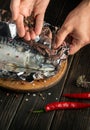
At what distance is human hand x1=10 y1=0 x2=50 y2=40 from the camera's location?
1081mm

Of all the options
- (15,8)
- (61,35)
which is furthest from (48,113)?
(15,8)

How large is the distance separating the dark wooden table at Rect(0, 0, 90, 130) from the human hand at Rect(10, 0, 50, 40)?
20 centimetres

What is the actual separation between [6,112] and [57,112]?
0.57 ft

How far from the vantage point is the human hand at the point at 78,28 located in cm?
111

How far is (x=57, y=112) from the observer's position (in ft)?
3.39

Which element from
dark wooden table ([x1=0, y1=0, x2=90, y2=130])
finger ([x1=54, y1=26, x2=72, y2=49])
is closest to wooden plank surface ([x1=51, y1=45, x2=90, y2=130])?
dark wooden table ([x1=0, y1=0, x2=90, y2=130])

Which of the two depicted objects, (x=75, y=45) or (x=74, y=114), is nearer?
(x=74, y=114)

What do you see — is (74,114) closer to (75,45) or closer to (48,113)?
(48,113)

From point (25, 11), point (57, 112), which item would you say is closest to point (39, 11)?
point (25, 11)

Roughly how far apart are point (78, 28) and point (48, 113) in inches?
13.0

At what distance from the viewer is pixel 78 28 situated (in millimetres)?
1111

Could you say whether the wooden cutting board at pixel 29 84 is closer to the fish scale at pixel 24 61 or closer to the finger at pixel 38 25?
the fish scale at pixel 24 61

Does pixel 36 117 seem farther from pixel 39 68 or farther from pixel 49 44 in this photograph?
pixel 49 44

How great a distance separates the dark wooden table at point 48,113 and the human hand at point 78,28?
0.34 ft
